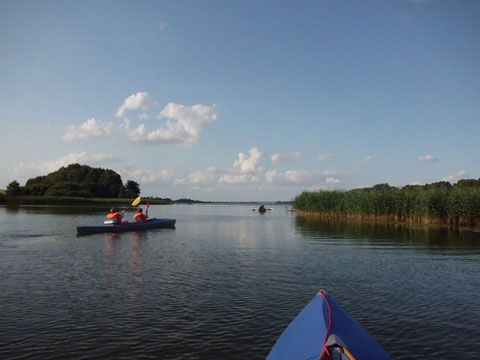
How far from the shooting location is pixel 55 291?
11.3 metres

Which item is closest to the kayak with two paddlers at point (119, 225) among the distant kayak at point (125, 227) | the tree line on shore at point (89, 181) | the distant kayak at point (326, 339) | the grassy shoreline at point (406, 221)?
the distant kayak at point (125, 227)

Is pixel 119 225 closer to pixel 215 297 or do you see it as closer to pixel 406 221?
pixel 215 297

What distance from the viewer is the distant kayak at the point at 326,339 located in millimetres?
4984

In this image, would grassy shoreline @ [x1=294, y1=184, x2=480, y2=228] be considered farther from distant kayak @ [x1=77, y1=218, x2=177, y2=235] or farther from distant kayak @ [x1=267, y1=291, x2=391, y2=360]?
distant kayak @ [x1=267, y1=291, x2=391, y2=360]

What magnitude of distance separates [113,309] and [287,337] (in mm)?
5685

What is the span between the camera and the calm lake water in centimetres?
740

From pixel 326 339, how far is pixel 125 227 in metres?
26.9

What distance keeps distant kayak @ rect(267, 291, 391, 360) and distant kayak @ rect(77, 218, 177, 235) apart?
24.5 meters

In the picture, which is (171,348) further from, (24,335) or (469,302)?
(469,302)

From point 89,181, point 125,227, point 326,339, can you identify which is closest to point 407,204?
point 125,227

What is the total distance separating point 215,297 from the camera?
10797 millimetres

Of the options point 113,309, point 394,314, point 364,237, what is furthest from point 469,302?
point 364,237

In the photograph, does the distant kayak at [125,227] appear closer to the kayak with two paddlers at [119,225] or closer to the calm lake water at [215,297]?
the kayak with two paddlers at [119,225]

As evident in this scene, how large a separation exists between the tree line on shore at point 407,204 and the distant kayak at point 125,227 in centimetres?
2236
